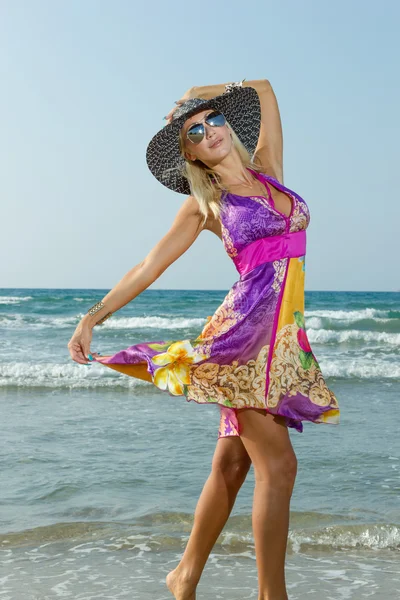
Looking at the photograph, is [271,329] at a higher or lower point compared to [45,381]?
higher

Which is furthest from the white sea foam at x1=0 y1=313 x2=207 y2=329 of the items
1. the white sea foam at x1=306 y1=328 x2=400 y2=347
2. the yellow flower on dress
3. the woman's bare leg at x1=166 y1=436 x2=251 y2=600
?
the yellow flower on dress

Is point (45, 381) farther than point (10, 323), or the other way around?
point (10, 323)

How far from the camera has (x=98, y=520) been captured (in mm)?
4180

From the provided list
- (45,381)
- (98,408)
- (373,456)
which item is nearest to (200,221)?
(373,456)

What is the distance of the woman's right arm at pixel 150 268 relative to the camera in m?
2.49

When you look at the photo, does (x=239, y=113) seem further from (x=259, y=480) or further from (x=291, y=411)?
(x=259, y=480)

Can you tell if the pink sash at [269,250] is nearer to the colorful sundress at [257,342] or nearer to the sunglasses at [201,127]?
the colorful sundress at [257,342]

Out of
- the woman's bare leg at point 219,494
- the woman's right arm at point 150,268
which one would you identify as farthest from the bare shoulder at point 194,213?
the woman's bare leg at point 219,494

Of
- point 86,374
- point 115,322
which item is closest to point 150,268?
point 86,374

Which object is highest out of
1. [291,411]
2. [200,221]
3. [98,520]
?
[200,221]

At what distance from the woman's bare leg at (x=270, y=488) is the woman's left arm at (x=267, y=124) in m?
0.87

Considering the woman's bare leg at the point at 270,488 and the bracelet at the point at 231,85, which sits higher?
the bracelet at the point at 231,85

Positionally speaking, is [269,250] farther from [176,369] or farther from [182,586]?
Answer: [182,586]

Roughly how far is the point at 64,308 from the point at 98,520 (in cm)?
2380
